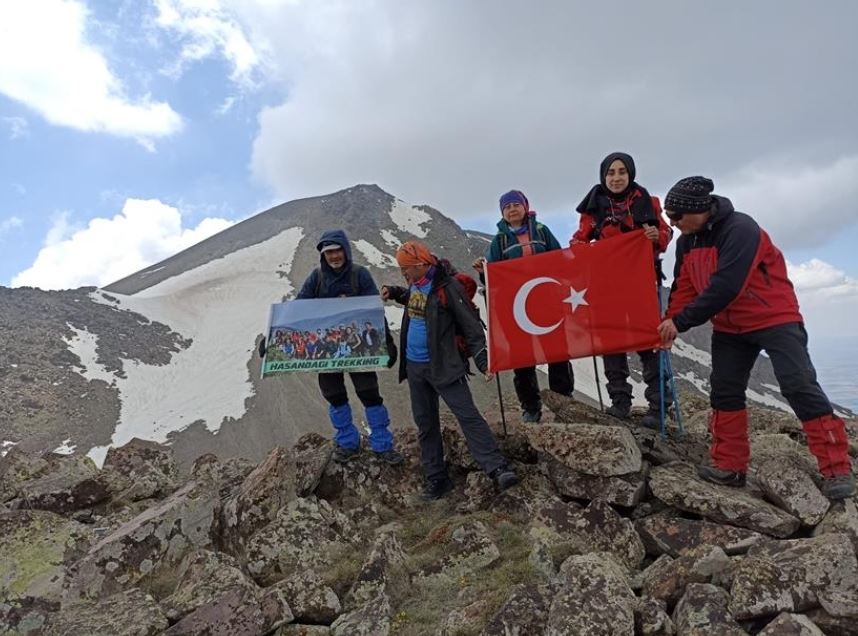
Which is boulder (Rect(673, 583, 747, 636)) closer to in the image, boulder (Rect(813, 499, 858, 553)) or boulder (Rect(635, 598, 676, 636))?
boulder (Rect(635, 598, 676, 636))

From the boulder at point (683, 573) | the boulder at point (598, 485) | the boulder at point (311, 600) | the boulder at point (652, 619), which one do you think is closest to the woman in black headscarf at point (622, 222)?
the boulder at point (598, 485)

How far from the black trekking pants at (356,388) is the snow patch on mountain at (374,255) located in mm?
85346

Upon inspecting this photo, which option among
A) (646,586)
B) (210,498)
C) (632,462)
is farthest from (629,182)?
(210,498)

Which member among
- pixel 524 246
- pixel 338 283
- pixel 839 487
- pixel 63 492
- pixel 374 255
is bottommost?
pixel 839 487

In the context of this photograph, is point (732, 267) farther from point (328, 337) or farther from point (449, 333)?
point (328, 337)

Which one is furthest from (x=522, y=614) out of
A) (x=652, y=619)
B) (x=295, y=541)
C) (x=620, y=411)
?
(x=620, y=411)

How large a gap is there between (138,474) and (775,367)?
31.6 feet

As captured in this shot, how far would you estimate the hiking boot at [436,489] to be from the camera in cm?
724

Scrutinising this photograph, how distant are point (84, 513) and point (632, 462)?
26.2 ft

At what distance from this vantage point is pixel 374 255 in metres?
97.9

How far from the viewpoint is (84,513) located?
8.40 m

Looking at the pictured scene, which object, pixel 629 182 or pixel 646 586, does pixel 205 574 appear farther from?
pixel 629 182

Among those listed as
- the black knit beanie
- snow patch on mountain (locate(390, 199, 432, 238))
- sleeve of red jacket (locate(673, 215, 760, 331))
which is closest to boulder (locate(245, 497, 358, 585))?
sleeve of red jacket (locate(673, 215, 760, 331))

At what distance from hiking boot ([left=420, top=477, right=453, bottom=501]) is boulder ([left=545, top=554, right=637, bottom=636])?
2.84 meters
